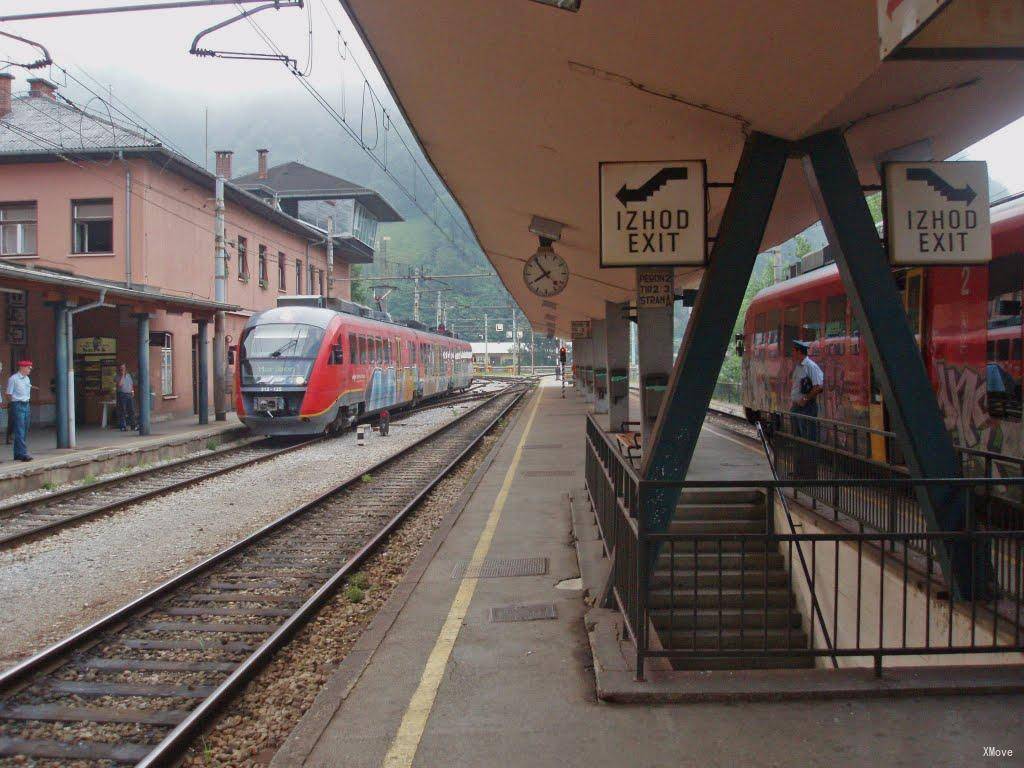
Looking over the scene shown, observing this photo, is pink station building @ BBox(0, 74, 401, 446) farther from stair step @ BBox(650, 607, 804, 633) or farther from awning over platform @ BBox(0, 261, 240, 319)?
stair step @ BBox(650, 607, 804, 633)

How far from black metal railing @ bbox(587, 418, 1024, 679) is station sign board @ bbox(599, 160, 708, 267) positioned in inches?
58.8

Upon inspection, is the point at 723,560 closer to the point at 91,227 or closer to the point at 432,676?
the point at 432,676

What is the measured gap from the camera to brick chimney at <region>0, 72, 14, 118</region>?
25188 millimetres

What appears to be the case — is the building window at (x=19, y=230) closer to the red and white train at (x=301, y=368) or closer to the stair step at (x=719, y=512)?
the red and white train at (x=301, y=368)

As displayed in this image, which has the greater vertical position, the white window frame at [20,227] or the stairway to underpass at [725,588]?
the white window frame at [20,227]

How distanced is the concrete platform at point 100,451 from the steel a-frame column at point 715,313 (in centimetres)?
1091

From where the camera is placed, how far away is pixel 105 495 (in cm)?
1230

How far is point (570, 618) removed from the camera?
20.1ft

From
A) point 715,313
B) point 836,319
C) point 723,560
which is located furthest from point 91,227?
point 715,313

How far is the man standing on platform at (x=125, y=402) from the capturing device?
2108cm

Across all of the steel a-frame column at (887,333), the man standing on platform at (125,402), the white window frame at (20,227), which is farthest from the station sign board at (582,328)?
the steel a-frame column at (887,333)

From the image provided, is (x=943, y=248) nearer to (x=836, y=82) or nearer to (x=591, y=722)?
(x=836, y=82)

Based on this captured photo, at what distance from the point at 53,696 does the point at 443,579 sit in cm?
315

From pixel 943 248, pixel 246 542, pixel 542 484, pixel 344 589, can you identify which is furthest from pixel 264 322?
pixel 943 248
